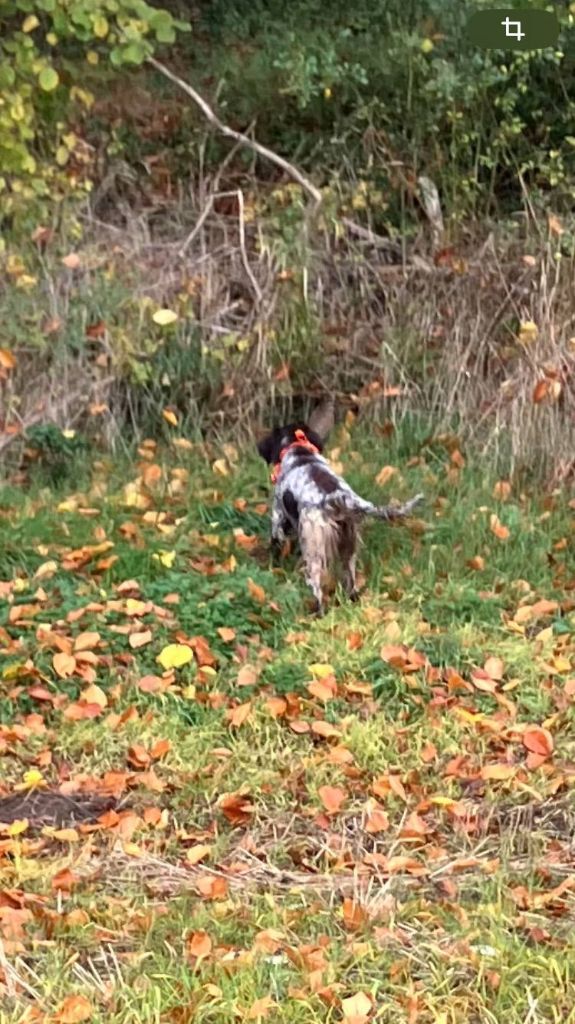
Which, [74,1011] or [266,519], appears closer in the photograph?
[74,1011]

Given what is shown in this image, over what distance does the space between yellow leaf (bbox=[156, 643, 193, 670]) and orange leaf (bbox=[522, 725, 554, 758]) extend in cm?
134

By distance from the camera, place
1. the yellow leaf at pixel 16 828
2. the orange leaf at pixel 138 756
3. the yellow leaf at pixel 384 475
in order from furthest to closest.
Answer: the yellow leaf at pixel 384 475, the orange leaf at pixel 138 756, the yellow leaf at pixel 16 828

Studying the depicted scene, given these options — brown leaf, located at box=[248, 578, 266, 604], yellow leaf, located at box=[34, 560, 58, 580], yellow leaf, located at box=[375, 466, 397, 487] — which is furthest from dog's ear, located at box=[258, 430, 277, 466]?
yellow leaf, located at box=[34, 560, 58, 580]

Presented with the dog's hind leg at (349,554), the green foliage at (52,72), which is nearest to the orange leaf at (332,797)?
the dog's hind leg at (349,554)

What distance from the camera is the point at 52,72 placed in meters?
6.59

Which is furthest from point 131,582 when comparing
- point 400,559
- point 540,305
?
point 540,305

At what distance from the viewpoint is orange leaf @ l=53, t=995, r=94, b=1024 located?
277 centimetres

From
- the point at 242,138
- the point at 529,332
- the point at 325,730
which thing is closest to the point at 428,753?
the point at 325,730

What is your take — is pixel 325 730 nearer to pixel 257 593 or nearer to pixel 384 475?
pixel 257 593

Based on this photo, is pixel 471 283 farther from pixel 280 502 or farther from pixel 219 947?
pixel 219 947

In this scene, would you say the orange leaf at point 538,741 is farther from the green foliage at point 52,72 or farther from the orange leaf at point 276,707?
the green foliage at point 52,72

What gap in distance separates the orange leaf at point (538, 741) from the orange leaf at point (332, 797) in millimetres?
723

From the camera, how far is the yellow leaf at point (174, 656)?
458cm

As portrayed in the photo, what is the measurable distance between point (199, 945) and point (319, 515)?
7.93ft
